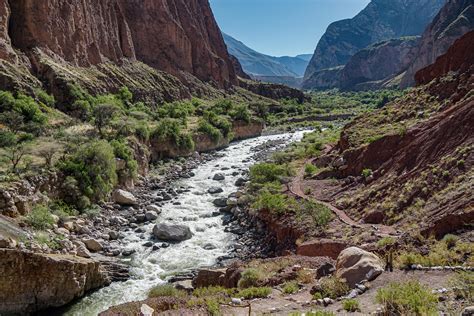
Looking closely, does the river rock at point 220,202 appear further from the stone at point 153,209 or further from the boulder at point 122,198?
the boulder at point 122,198

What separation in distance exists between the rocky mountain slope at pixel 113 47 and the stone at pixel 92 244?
3283cm

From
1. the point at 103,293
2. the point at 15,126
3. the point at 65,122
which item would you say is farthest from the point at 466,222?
the point at 65,122

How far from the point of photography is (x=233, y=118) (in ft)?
253

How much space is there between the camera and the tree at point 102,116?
1672 inches

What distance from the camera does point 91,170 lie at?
30.3 metres

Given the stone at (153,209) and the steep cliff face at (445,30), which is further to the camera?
the steep cliff face at (445,30)

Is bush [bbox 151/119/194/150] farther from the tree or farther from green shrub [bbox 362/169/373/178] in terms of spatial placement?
green shrub [bbox 362/169/373/178]

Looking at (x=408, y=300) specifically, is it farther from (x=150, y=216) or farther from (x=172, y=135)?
(x=172, y=135)

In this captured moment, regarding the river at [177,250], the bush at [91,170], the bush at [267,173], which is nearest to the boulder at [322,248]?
the river at [177,250]

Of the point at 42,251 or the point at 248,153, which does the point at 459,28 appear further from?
the point at 42,251

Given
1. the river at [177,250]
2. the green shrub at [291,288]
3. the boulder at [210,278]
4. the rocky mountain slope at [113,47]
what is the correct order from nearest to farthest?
the green shrub at [291,288] → the boulder at [210,278] → the river at [177,250] → the rocky mountain slope at [113,47]

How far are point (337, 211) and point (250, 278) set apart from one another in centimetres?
1170

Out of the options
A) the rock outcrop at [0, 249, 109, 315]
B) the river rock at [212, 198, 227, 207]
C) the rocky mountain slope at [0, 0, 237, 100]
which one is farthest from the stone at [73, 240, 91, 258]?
the rocky mountain slope at [0, 0, 237, 100]

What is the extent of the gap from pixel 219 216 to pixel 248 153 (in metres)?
28.9
